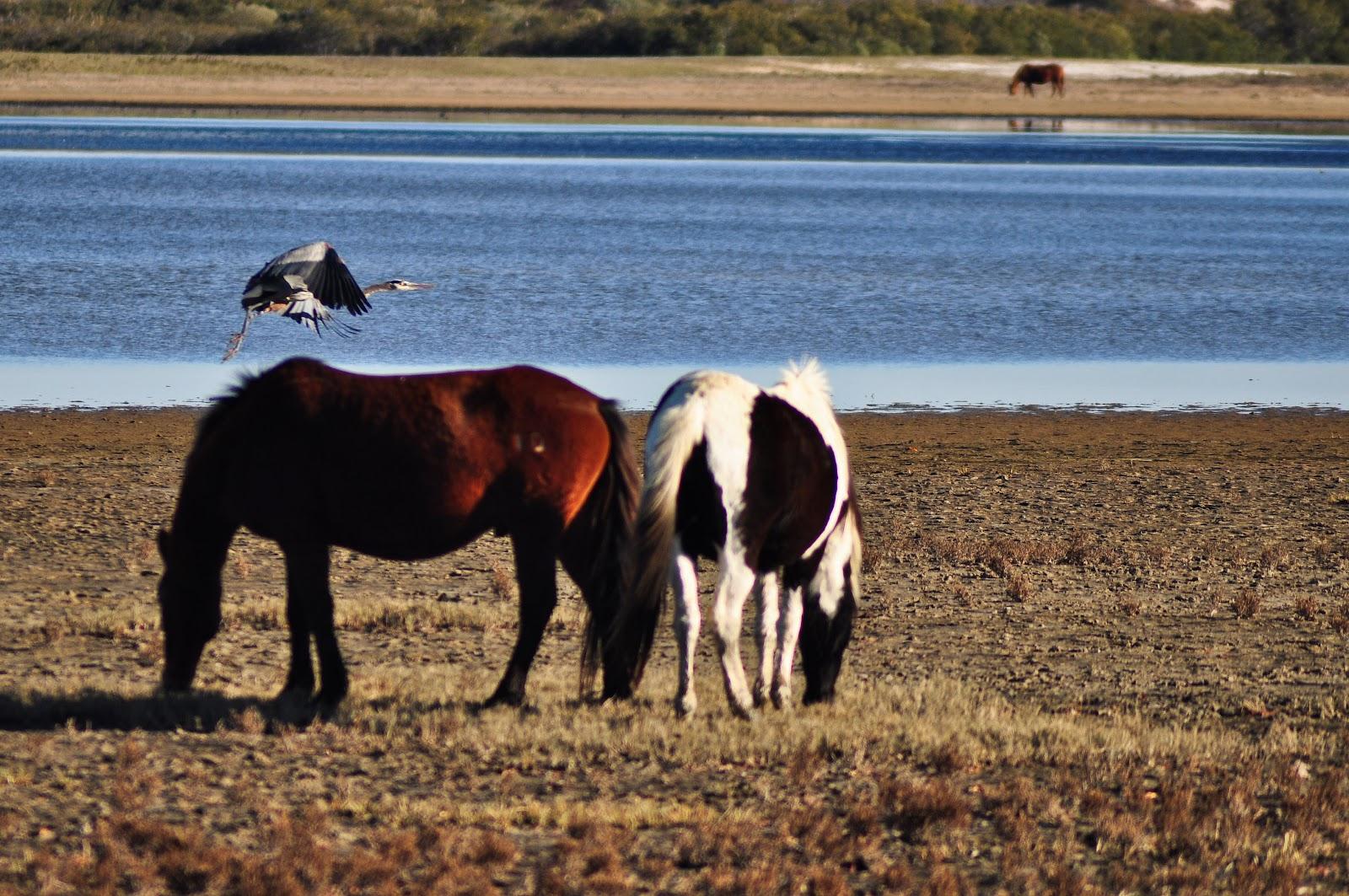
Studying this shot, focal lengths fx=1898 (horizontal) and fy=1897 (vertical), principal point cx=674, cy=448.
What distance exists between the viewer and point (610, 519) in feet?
21.5

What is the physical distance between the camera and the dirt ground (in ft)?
17.1

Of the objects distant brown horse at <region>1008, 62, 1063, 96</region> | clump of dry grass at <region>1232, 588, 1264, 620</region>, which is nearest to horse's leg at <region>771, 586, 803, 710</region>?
clump of dry grass at <region>1232, 588, 1264, 620</region>

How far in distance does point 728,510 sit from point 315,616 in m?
1.48

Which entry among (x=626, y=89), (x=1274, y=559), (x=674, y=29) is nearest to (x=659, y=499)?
(x=1274, y=559)

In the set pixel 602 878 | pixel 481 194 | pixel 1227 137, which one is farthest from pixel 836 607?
pixel 1227 137

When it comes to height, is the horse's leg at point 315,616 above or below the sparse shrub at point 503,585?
above

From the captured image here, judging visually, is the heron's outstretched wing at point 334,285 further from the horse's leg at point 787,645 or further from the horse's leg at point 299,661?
the horse's leg at point 787,645

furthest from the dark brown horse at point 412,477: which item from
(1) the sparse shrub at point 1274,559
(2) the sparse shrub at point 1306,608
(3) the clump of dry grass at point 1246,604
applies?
(1) the sparse shrub at point 1274,559

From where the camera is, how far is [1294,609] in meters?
9.05

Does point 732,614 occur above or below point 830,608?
above

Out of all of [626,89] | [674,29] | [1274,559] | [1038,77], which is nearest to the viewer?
[1274,559]

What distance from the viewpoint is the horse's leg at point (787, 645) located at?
684 centimetres

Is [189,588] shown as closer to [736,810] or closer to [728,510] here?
[728,510]

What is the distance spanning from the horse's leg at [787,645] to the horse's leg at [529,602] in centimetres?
86
